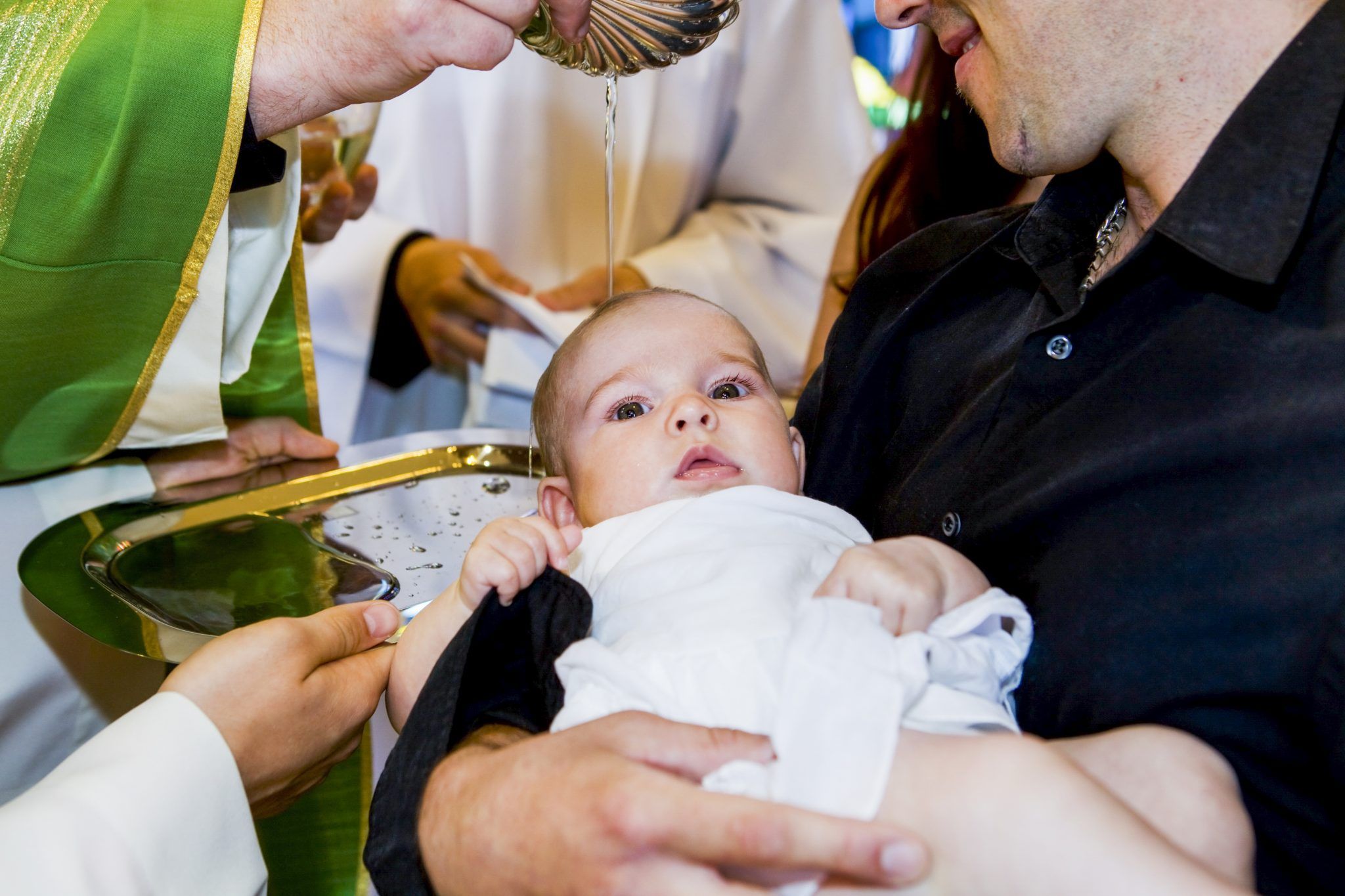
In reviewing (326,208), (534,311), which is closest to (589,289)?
(534,311)

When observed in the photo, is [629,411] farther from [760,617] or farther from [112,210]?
[112,210]

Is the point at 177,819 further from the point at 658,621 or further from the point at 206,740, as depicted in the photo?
the point at 658,621

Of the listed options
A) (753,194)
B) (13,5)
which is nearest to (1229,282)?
(13,5)

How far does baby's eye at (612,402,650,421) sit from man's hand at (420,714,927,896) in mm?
508

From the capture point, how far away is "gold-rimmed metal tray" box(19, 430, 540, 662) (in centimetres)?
148

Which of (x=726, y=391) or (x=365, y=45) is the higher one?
(x=365, y=45)

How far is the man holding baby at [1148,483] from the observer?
0.99 metres

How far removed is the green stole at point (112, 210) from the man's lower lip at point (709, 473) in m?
0.78

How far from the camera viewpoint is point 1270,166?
114 centimetres

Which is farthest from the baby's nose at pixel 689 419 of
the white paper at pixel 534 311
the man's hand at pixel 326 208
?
the white paper at pixel 534 311

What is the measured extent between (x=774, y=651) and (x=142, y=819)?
2.03 ft

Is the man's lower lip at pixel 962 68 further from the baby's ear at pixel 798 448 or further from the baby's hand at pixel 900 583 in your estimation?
the baby's hand at pixel 900 583

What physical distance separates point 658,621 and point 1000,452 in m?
0.43

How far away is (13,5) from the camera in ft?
5.27
